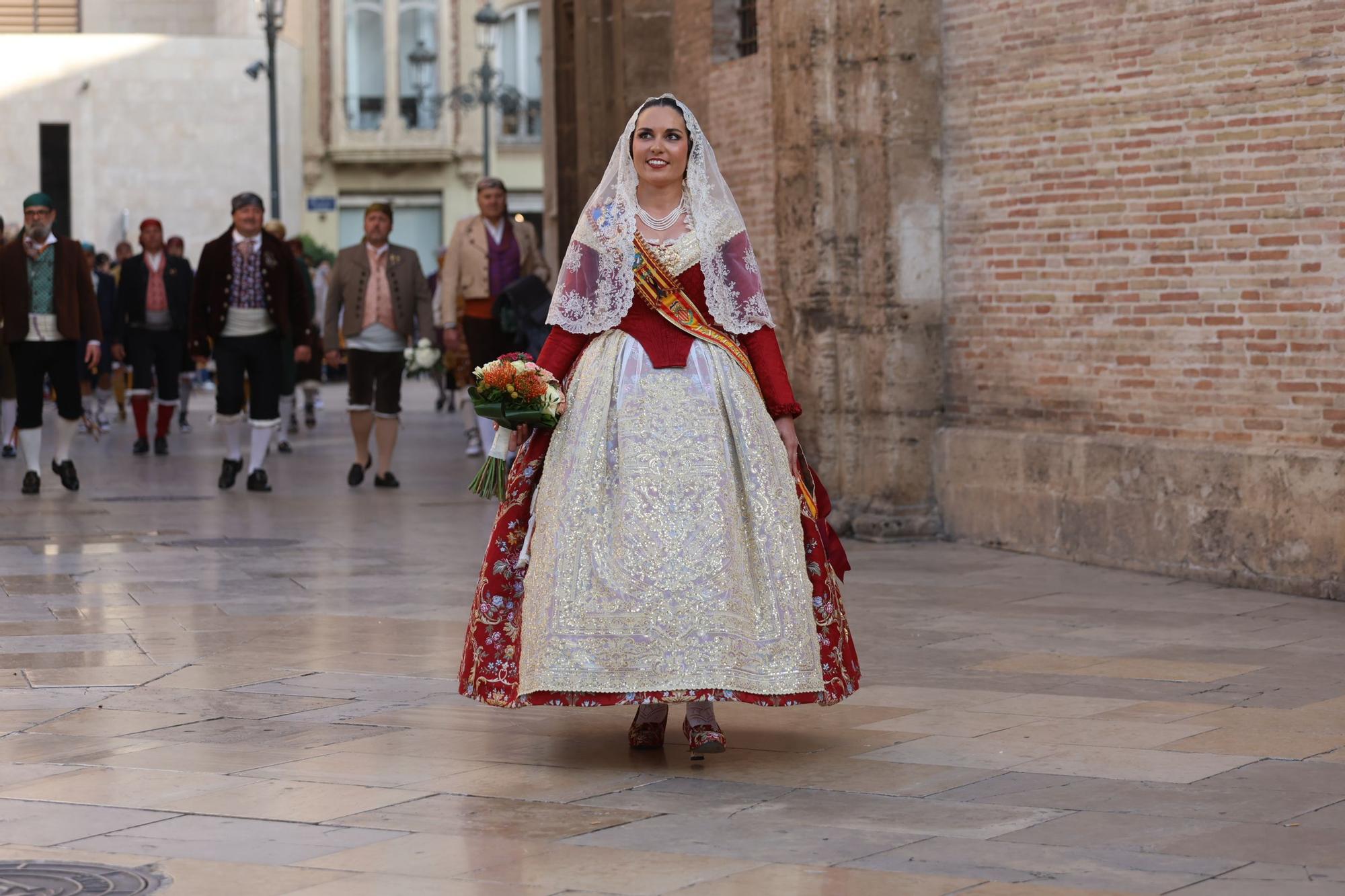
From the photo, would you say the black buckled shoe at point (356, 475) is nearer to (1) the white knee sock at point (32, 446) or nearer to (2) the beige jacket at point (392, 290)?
(2) the beige jacket at point (392, 290)

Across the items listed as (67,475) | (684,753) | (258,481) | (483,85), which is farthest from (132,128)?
(684,753)

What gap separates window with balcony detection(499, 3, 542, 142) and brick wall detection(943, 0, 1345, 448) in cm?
3886

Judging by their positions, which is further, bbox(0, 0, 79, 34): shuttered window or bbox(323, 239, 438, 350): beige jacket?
bbox(0, 0, 79, 34): shuttered window

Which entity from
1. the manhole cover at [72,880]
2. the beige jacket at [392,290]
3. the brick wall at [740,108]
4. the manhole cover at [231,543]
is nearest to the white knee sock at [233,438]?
the beige jacket at [392,290]

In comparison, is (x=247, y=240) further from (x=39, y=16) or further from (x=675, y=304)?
(x=39, y=16)

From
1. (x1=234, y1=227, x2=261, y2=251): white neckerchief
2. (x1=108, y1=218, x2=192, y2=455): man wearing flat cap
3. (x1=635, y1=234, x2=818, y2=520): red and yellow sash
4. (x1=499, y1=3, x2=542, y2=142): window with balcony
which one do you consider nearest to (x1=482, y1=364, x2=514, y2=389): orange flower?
(x1=635, y1=234, x2=818, y2=520): red and yellow sash

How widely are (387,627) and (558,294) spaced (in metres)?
2.87

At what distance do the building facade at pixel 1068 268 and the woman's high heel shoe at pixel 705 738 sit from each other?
446 centimetres

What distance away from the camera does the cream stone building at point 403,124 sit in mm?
49406

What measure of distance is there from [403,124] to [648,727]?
44.5 meters

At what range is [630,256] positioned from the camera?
262 inches

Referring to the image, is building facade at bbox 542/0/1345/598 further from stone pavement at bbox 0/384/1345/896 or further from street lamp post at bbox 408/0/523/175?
street lamp post at bbox 408/0/523/175

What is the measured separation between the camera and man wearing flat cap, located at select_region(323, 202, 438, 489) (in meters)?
15.6

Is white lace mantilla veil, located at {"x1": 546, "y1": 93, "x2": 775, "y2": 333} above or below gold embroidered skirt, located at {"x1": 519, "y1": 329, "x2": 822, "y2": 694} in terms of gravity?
above
